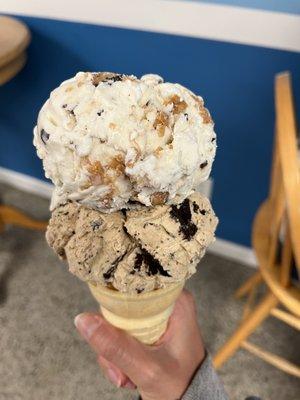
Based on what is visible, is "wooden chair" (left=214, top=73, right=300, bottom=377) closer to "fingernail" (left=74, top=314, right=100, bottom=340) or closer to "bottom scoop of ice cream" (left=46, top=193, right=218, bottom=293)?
"bottom scoop of ice cream" (left=46, top=193, right=218, bottom=293)

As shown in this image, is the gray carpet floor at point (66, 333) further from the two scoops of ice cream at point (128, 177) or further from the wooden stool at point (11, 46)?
the two scoops of ice cream at point (128, 177)

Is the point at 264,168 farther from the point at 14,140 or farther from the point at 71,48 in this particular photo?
the point at 14,140

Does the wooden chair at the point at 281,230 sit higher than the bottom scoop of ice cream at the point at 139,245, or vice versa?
the bottom scoop of ice cream at the point at 139,245

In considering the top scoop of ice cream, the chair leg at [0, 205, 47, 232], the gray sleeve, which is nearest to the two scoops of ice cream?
the top scoop of ice cream

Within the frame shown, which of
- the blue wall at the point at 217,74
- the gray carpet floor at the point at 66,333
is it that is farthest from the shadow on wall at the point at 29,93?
the gray carpet floor at the point at 66,333

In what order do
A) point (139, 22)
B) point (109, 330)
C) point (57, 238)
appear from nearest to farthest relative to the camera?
point (57, 238) < point (109, 330) < point (139, 22)

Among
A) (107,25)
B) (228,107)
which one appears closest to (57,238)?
(228,107)
